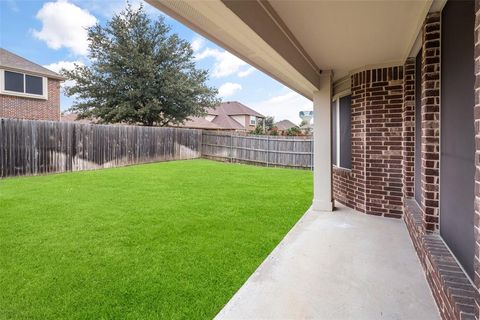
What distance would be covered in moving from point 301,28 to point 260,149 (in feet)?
35.3

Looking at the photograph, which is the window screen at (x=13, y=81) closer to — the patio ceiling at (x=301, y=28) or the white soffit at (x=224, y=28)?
the patio ceiling at (x=301, y=28)

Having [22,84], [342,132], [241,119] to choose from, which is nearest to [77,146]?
[22,84]

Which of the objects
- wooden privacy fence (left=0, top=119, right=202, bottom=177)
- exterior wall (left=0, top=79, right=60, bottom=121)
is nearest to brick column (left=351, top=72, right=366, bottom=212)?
wooden privacy fence (left=0, top=119, right=202, bottom=177)

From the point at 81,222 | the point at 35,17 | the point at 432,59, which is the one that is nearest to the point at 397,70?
the point at 432,59

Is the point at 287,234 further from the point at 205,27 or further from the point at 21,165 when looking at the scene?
the point at 21,165

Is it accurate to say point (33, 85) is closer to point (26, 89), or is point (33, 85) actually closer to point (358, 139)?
point (26, 89)

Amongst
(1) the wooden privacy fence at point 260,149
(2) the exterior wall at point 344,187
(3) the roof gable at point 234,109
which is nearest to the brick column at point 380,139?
(2) the exterior wall at point 344,187

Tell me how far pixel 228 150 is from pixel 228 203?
9127 millimetres

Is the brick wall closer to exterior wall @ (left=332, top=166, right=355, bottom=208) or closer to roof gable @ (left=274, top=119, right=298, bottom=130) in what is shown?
exterior wall @ (left=332, top=166, right=355, bottom=208)

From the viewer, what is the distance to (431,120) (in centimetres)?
277

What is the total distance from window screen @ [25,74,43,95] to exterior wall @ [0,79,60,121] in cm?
36

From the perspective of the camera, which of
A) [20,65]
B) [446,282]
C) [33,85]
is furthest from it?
[33,85]

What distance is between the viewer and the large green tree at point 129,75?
58.6ft

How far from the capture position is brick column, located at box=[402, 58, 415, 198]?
4.32m
